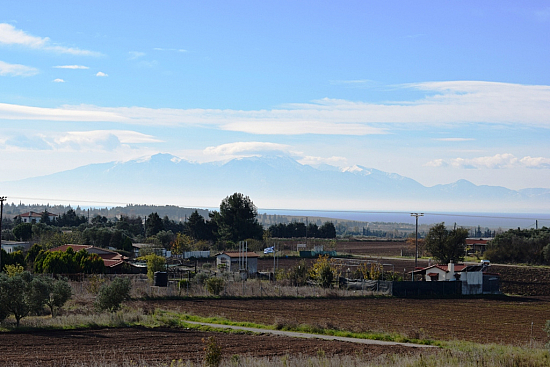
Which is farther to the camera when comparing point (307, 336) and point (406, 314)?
point (406, 314)

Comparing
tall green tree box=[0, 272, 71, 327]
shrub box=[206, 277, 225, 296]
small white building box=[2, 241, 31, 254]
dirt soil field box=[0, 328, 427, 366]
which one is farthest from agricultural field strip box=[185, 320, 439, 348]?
small white building box=[2, 241, 31, 254]

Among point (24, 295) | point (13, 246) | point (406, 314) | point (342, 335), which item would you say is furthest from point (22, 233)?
point (342, 335)

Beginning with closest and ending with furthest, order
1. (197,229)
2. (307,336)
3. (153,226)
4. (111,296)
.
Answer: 1. (307,336)
2. (111,296)
3. (197,229)
4. (153,226)

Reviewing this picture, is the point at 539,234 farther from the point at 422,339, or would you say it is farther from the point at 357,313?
the point at 422,339

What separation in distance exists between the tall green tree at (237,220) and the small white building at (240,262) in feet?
114

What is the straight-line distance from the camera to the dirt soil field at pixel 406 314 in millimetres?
29828

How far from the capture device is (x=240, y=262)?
65188 millimetres

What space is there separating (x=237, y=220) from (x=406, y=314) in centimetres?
6827

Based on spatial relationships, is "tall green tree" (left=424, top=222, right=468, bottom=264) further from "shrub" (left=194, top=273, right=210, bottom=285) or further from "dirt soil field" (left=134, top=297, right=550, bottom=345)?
"shrub" (left=194, top=273, right=210, bottom=285)

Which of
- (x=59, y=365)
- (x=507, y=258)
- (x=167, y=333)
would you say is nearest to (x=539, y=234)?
(x=507, y=258)

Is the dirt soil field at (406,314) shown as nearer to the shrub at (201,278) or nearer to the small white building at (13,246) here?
the shrub at (201,278)

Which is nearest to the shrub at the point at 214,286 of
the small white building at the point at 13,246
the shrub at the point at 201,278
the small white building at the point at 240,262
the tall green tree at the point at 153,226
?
the shrub at the point at 201,278

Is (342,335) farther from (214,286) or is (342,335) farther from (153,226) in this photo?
(153,226)

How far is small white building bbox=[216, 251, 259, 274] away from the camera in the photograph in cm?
6488
